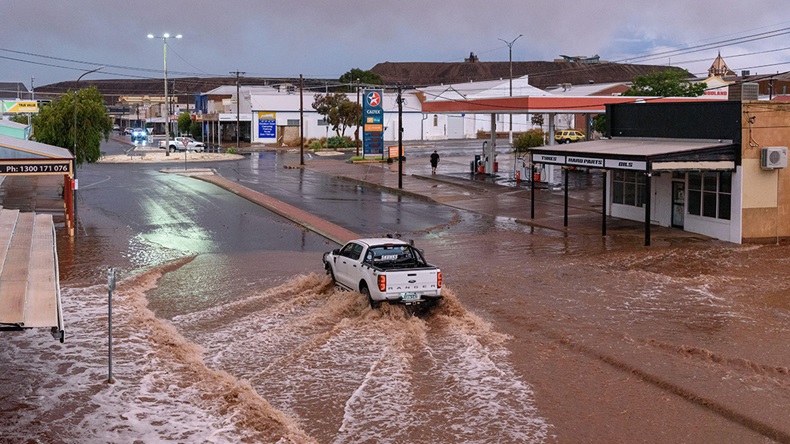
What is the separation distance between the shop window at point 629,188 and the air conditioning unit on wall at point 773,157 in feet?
18.6

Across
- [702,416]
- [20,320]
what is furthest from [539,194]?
[20,320]

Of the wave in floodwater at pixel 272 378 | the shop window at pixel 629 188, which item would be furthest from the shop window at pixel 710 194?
the wave in floodwater at pixel 272 378

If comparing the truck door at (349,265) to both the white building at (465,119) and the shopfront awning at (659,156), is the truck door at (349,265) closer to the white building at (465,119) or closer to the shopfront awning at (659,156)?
the shopfront awning at (659,156)

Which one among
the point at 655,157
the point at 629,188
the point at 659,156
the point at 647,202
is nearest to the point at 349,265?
the point at 647,202

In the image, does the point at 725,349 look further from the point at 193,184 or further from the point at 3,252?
the point at 193,184

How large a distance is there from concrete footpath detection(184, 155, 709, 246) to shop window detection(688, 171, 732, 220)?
101 cm

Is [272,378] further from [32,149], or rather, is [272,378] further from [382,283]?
[32,149]

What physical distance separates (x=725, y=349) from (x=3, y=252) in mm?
13534

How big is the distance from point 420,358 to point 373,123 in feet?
188

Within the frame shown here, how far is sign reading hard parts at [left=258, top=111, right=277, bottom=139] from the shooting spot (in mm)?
105000

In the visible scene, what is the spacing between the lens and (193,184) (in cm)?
5062

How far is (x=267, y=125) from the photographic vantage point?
106m

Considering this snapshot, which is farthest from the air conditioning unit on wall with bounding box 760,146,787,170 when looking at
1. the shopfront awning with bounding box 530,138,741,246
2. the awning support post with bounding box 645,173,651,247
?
the awning support post with bounding box 645,173,651,247

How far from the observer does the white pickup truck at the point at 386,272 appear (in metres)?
18.8
